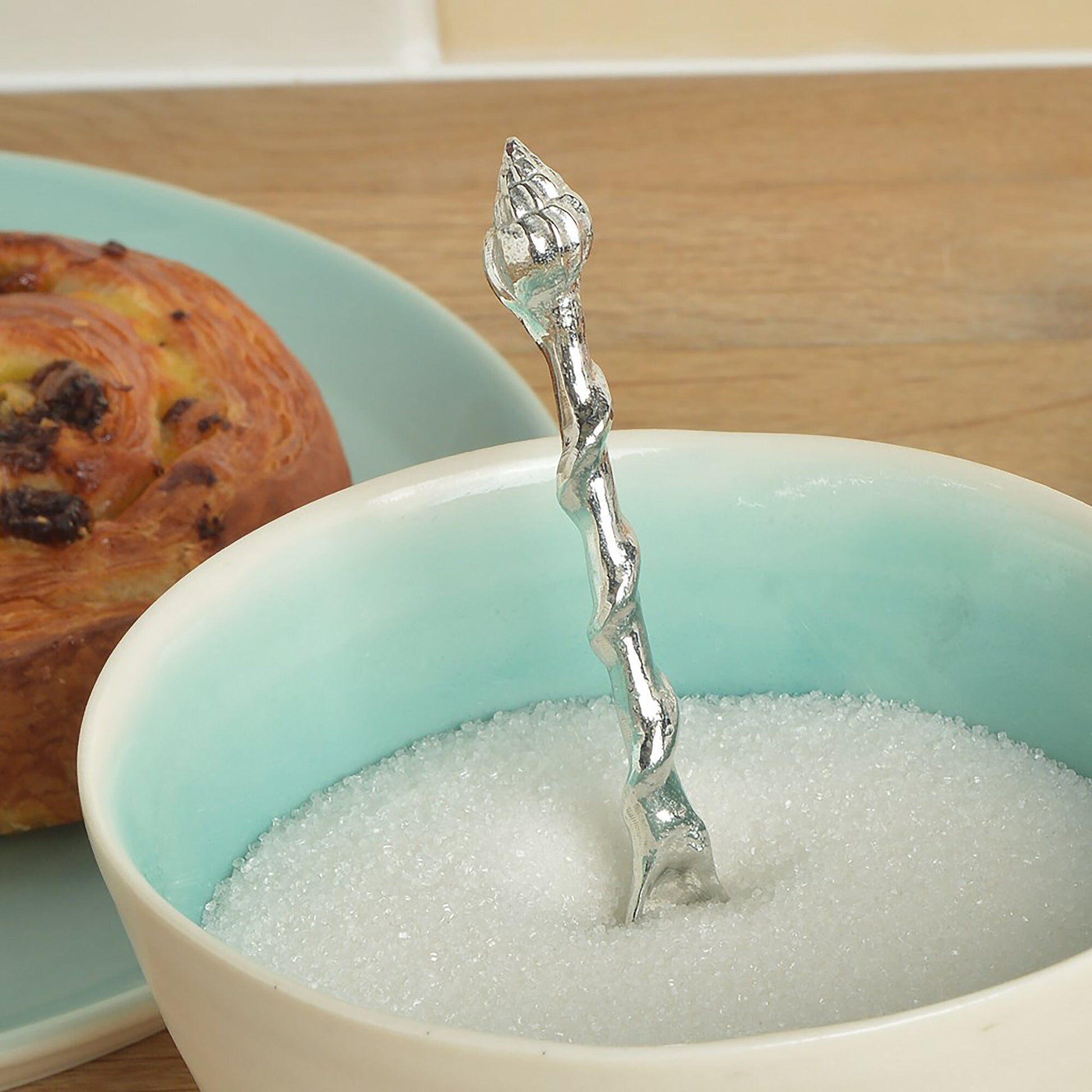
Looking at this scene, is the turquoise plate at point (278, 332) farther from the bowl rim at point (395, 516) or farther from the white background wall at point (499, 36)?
the white background wall at point (499, 36)

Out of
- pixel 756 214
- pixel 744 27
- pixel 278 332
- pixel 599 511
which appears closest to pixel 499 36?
pixel 744 27

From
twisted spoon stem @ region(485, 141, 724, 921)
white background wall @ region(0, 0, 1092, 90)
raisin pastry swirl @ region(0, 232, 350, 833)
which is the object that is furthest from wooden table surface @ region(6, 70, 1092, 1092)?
twisted spoon stem @ region(485, 141, 724, 921)

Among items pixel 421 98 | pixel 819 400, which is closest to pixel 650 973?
pixel 819 400

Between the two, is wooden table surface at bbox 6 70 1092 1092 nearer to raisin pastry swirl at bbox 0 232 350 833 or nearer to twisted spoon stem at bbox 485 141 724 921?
raisin pastry swirl at bbox 0 232 350 833

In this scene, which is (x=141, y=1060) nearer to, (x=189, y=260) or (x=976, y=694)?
(x=976, y=694)

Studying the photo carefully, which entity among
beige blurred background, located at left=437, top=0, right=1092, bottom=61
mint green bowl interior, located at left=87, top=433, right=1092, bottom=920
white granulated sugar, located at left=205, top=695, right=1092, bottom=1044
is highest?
beige blurred background, located at left=437, top=0, right=1092, bottom=61

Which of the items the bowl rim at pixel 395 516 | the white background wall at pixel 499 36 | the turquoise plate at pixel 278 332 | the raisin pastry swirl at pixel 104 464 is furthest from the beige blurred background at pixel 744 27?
the bowl rim at pixel 395 516
